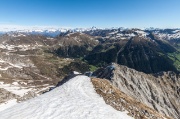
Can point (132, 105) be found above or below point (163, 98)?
above

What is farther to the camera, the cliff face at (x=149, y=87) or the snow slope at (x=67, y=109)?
the cliff face at (x=149, y=87)

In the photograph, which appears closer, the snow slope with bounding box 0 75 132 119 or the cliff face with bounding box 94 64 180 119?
the snow slope with bounding box 0 75 132 119

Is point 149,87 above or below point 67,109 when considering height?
below

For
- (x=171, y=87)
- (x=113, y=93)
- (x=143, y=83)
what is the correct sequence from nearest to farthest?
(x=113, y=93)
(x=143, y=83)
(x=171, y=87)

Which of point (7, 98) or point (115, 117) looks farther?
point (7, 98)

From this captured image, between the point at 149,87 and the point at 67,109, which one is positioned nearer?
the point at 67,109

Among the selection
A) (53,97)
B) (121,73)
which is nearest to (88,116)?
(53,97)

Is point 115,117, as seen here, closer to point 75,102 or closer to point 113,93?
point 75,102

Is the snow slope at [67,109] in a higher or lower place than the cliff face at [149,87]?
higher
